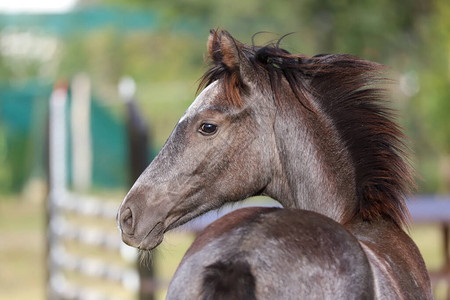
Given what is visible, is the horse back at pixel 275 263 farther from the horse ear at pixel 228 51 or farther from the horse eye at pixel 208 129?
the horse ear at pixel 228 51

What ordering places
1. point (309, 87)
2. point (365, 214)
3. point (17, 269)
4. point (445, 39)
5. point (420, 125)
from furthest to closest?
1. point (420, 125)
2. point (445, 39)
3. point (17, 269)
4. point (309, 87)
5. point (365, 214)

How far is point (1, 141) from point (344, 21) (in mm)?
8002

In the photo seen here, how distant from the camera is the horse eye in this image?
→ 3.04 meters

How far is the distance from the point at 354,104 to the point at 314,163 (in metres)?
0.32

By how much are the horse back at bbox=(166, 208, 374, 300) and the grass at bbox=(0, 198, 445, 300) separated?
5.86 meters

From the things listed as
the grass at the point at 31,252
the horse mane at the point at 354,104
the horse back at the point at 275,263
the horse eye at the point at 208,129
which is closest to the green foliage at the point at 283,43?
the grass at the point at 31,252

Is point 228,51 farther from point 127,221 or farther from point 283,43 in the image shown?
point 283,43

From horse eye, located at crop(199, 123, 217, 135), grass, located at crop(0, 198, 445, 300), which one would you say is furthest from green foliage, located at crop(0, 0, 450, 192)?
horse eye, located at crop(199, 123, 217, 135)

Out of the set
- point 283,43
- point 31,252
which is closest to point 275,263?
point 31,252

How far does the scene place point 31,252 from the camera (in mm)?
12281

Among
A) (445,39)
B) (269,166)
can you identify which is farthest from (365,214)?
(445,39)

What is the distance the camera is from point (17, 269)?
11.3 meters

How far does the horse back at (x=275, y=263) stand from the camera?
2227mm

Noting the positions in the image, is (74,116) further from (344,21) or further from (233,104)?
(233,104)
